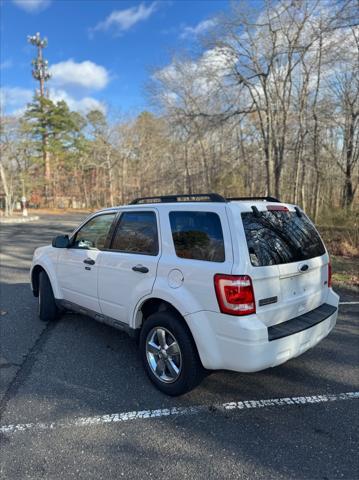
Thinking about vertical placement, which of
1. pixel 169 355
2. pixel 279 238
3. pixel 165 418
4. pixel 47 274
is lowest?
pixel 165 418

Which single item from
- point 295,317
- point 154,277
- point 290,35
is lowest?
point 295,317

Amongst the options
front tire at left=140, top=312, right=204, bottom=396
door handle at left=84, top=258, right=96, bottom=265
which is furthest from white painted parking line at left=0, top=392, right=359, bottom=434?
door handle at left=84, top=258, right=96, bottom=265

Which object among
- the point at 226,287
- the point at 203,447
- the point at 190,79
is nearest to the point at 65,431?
the point at 203,447

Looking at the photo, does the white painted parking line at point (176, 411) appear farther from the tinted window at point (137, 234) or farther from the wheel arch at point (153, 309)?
the tinted window at point (137, 234)

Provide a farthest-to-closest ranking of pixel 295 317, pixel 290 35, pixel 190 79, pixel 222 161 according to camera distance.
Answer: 1. pixel 222 161
2. pixel 190 79
3. pixel 290 35
4. pixel 295 317

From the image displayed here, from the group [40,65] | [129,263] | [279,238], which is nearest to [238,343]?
[279,238]

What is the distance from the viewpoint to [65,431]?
8.43 ft

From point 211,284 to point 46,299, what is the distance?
3.00 m

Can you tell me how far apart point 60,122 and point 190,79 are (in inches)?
1245

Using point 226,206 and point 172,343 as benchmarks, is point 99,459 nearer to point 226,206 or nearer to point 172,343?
point 172,343

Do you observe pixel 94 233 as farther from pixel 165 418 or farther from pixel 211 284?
pixel 165 418

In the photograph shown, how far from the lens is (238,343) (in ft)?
8.37

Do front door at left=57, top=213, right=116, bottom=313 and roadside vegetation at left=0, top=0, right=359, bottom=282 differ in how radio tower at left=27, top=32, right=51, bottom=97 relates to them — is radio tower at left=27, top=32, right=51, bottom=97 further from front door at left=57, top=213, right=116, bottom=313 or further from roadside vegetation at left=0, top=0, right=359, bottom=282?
front door at left=57, top=213, right=116, bottom=313

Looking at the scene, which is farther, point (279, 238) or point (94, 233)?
point (94, 233)
